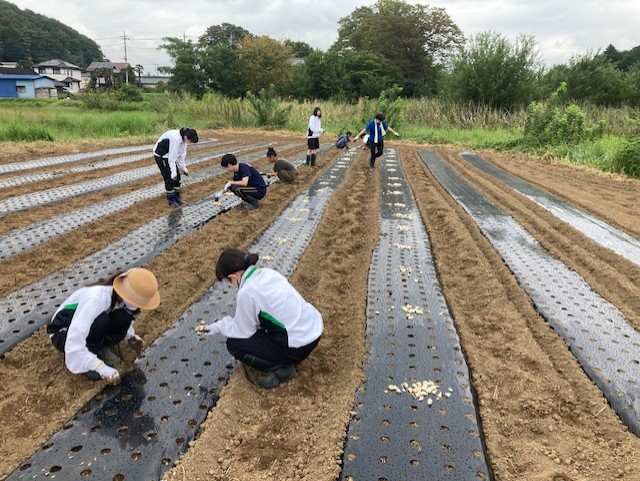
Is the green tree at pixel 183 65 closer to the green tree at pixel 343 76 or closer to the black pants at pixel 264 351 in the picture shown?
the green tree at pixel 343 76

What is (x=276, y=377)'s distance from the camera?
260 centimetres

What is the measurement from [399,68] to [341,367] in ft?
127

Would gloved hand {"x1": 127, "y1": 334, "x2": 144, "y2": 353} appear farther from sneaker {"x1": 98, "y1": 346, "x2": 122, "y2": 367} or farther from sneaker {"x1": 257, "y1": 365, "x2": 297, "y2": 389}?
sneaker {"x1": 257, "y1": 365, "x2": 297, "y2": 389}

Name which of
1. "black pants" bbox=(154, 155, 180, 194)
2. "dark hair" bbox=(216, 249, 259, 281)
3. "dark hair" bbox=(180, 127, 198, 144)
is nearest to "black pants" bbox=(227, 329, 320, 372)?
"dark hair" bbox=(216, 249, 259, 281)

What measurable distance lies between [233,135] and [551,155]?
11.7 m

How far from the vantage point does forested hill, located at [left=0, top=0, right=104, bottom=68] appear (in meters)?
67.0

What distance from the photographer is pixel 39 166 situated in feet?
28.9

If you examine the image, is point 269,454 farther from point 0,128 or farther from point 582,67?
point 582,67

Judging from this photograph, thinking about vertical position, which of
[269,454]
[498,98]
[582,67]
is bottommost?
[269,454]

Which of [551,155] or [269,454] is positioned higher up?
[551,155]

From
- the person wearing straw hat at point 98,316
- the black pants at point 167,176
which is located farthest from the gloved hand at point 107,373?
the black pants at point 167,176

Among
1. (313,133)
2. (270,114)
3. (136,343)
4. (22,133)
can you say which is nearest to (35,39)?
(270,114)

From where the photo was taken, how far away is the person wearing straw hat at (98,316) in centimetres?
235

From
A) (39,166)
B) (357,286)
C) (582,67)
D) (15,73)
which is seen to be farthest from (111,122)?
(15,73)
